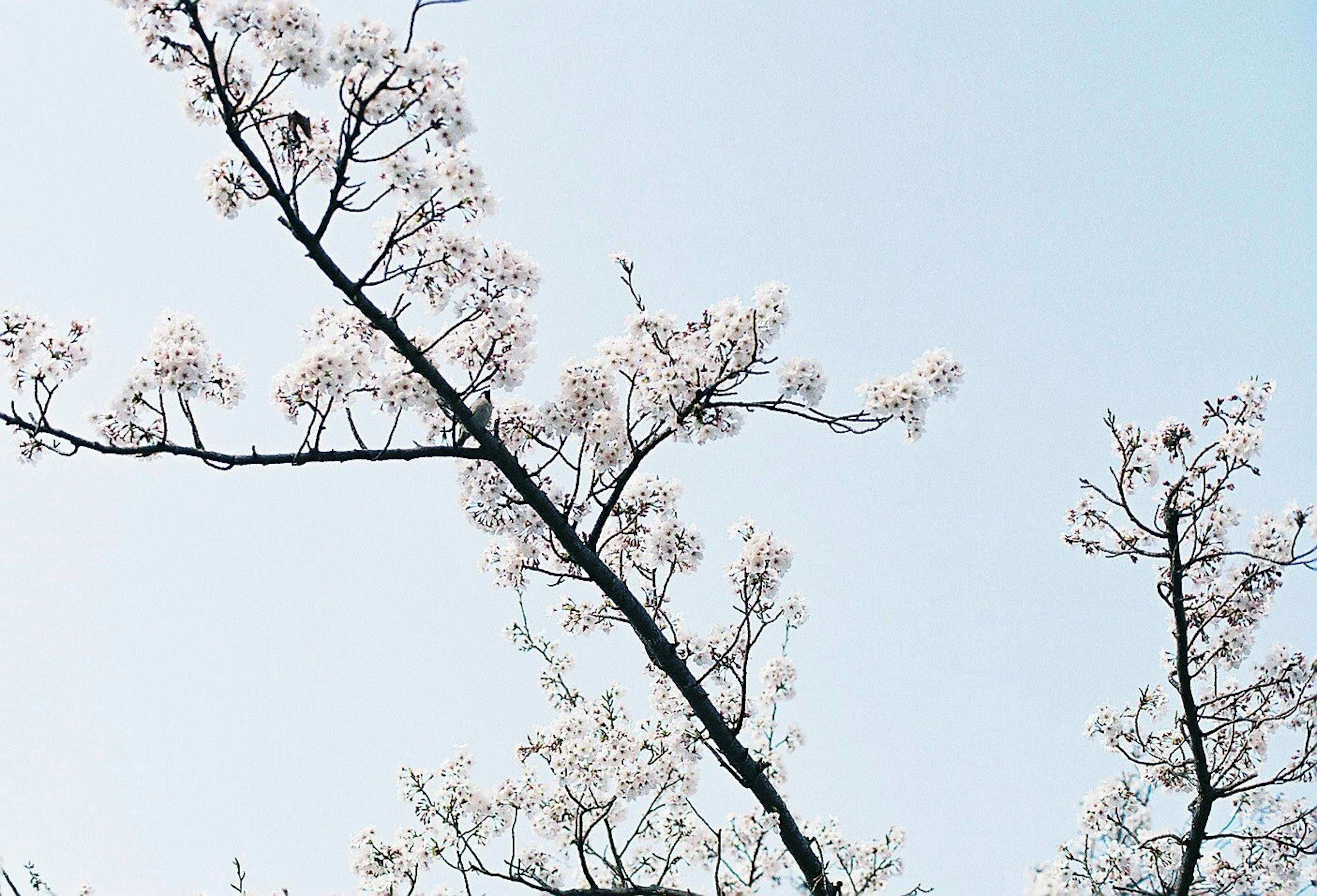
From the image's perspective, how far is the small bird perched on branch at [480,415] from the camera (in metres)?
5.29

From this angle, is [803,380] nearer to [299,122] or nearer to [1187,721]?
[299,122]

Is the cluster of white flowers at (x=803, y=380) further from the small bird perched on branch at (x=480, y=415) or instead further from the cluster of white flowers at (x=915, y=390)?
the small bird perched on branch at (x=480, y=415)

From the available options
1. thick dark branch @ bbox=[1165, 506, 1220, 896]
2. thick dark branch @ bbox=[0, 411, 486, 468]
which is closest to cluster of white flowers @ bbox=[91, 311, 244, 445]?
thick dark branch @ bbox=[0, 411, 486, 468]

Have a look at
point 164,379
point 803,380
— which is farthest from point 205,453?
point 803,380

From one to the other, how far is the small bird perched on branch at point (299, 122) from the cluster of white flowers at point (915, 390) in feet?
9.47

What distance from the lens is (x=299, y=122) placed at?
4812 mm

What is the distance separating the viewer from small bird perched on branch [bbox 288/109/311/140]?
4801mm

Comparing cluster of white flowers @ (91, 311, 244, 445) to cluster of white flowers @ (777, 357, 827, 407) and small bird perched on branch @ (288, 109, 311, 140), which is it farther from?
cluster of white flowers @ (777, 357, 827, 407)

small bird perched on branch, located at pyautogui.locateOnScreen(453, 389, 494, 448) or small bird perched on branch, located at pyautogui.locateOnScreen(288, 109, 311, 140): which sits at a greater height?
small bird perched on branch, located at pyautogui.locateOnScreen(288, 109, 311, 140)

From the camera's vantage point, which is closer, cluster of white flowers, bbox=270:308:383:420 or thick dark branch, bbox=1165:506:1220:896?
cluster of white flowers, bbox=270:308:383:420

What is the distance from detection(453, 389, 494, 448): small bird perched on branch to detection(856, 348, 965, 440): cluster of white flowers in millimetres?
1849

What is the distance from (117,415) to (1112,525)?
6185 mm

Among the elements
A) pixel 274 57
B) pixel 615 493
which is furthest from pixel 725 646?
pixel 274 57

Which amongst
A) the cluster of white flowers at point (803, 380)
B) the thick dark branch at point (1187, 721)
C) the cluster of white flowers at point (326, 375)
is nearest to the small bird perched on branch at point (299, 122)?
the cluster of white flowers at point (326, 375)
